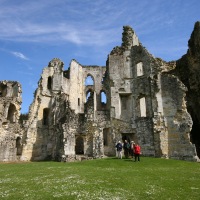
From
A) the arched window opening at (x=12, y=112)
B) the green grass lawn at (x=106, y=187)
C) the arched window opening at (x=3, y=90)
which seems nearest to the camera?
the green grass lawn at (x=106, y=187)

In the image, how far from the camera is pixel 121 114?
3112cm

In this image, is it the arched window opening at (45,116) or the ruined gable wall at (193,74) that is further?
the arched window opening at (45,116)

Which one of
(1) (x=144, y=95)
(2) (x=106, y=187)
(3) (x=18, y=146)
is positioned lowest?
(2) (x=106, y=187)

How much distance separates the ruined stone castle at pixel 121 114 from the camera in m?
27.7

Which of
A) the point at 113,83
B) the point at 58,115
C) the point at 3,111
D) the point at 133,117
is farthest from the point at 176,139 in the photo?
the point at 3,111

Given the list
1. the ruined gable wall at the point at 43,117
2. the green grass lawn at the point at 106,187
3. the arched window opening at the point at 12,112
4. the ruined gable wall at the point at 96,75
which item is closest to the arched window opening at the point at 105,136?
the ruined gable wall at the point at 43,117

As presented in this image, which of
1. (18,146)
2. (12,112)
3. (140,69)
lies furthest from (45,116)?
(140,69)

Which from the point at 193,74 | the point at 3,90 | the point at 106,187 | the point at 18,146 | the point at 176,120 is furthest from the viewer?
the point at 3,90

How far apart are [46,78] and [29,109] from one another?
5.91 meters

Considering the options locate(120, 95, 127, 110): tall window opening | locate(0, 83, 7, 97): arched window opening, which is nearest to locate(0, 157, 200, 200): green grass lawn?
locate(120, 95, 127, 110): tall window opening

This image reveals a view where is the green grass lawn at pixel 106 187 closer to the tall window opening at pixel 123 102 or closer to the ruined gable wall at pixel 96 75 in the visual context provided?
the tall window opening at pixel 123 102

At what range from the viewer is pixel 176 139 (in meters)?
27.2

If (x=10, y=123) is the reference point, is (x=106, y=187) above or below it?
below

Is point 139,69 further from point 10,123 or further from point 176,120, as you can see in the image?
point 10,123
